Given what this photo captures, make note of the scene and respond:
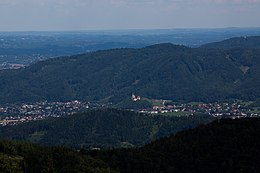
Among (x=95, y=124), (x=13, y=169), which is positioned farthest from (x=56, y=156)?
(x=95, y=124)

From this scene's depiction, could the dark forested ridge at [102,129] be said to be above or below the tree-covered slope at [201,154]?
below

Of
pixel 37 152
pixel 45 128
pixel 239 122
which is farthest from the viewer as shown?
pixel 45 128

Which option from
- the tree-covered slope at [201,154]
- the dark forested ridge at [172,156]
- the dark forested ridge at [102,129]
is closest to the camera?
the dark forested ridge at [172,156]

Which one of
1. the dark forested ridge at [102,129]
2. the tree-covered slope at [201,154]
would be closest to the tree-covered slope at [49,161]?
the tree-covered slope at [201,154]

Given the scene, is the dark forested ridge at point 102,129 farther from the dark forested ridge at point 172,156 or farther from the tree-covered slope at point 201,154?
the dark forested ridge at point 172,156

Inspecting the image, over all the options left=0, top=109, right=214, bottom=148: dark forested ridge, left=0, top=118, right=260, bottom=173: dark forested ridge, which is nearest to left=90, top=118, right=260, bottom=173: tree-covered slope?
left=0, top=118, right=260, bottom=173: dark forested ridge

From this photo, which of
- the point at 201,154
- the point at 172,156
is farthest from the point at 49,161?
the point at 201,154

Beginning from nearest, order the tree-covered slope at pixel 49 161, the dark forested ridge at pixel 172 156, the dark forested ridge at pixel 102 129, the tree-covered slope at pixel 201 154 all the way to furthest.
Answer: the tree-covered slope at pixel 49 161 < the dark forested ridge at pixel 172 156 < the tree-covered slope at pixel 201 154 < the dark forested ridge at pixel 102 129

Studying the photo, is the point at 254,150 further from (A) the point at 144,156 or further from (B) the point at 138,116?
(B) the point at 138,116
